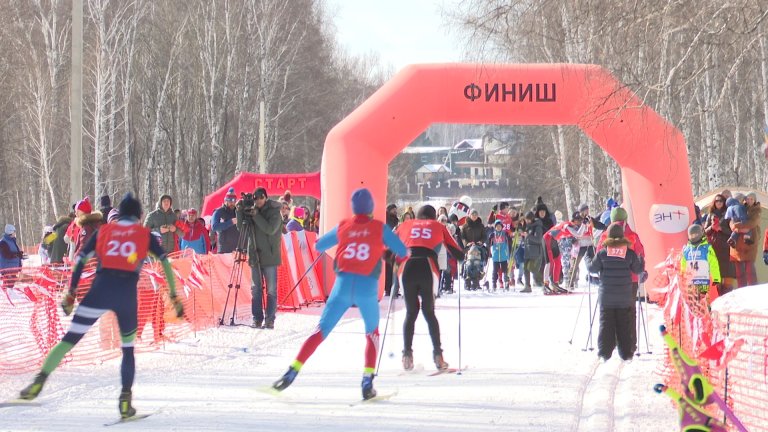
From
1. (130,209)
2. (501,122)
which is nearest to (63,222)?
(501,122)

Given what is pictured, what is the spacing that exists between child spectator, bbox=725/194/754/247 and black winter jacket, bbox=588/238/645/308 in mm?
3897

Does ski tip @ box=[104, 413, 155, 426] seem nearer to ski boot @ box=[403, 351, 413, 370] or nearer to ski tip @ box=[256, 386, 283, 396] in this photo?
ski tip @ box=[256, 386, 283, 396]

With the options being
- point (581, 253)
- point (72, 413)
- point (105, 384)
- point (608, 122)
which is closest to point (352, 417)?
point (72, 413)

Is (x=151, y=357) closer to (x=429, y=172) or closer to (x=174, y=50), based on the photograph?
(x=174, y=50)

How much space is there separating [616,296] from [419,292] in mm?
2022

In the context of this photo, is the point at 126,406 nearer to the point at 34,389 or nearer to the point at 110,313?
the point at 34,389

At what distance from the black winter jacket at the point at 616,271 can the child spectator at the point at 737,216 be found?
3.90 m

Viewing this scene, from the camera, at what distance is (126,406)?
7.47 m

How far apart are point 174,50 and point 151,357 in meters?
32.0

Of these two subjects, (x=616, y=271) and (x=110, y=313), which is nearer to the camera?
(x=616, y=271)

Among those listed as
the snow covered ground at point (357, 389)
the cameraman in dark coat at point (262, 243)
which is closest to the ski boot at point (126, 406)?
the snow covered ground at point (357, 389)

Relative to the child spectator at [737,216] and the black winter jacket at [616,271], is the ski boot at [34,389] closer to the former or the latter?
the black winter jacket at [616,271]

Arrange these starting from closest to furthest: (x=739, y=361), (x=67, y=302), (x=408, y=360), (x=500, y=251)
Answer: (x=739, y=361) < (x=67, y=302) < (x=408, y=360) < (x=500, y=251)

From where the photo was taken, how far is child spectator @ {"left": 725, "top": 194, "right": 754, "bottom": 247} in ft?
46.3
